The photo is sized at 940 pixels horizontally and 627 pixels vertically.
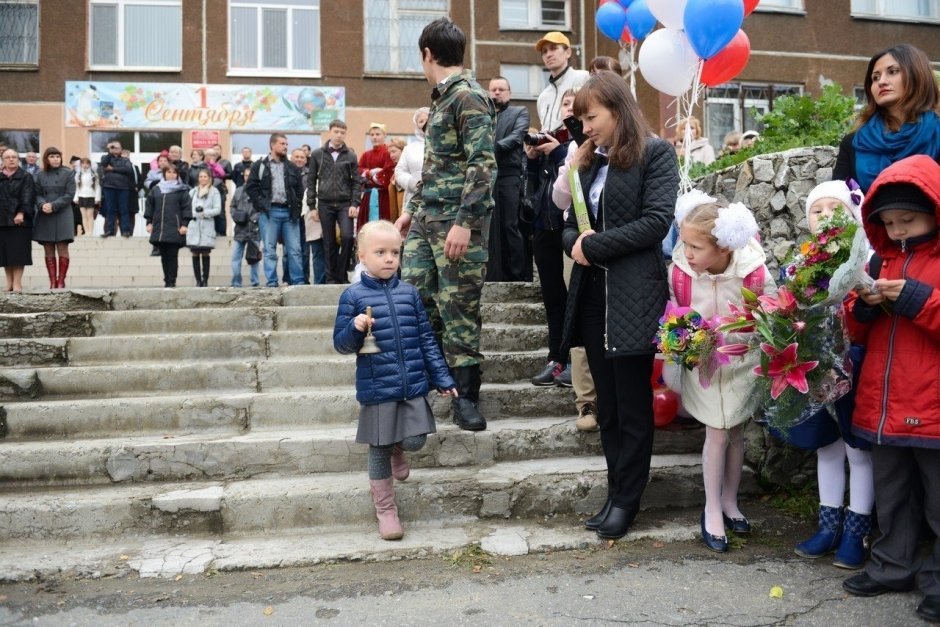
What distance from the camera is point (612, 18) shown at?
26.4ft

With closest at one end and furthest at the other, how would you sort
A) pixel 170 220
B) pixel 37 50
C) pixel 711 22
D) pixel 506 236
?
pixel 711 22, pixel 506 236, pixel 170 220, pixel 37 50

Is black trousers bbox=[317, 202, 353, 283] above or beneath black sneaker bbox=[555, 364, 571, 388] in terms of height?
above

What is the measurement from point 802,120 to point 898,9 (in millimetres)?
15788

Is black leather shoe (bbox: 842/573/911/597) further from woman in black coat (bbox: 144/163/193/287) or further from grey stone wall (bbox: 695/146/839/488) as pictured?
woman in black coat (bbox: 144/163/193/287)

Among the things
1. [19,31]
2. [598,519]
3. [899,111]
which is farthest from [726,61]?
[19,31]

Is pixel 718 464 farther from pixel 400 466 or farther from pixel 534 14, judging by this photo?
pixel 534 14

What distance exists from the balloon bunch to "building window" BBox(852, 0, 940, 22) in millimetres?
14147

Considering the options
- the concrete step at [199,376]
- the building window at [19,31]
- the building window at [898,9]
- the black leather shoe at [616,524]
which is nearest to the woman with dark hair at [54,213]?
the concrete step at [199,376]

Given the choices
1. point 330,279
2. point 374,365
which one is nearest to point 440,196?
point 374,365

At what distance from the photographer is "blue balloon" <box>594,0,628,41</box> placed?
801 cm

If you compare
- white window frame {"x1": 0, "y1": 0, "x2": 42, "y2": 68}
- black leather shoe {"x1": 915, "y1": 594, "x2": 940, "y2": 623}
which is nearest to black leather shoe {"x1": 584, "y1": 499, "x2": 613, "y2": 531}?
black leather shoe {"x1": 915, "y1": 594, "x2": 940, "y2": 623}

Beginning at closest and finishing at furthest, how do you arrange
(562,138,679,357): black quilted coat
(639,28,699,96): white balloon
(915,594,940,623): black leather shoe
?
(915,594,940,623): black leather shoe < (562,138,679,357): black quilted coat < (639,28,699,96): white balloon

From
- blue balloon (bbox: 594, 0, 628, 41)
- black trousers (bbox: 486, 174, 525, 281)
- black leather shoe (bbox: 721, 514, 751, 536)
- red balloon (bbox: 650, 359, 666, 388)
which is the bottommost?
black leather shoe (bbox: 721, 514, 751, 536)

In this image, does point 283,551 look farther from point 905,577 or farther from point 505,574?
point 905,577
